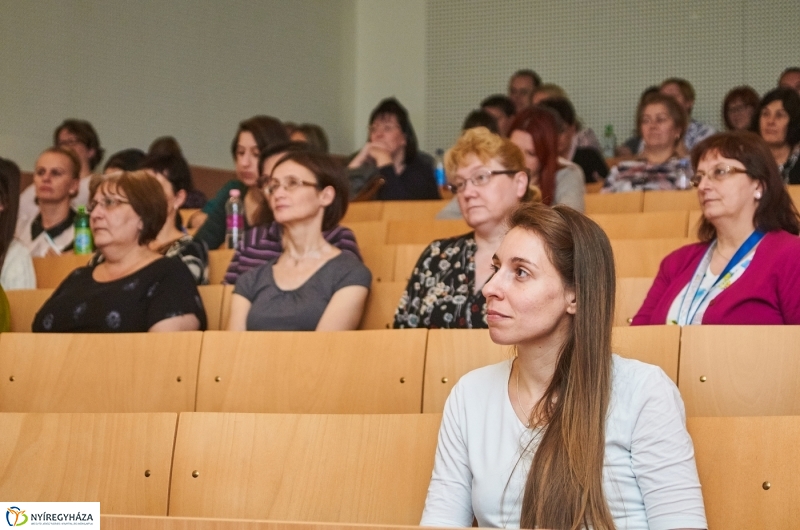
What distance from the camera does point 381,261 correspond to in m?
3.46

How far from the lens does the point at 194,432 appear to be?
76.7 inches

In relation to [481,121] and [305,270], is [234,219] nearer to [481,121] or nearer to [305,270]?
[305,270]

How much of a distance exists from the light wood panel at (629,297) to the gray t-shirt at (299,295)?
2.36ft

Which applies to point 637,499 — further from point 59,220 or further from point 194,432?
point 59,220

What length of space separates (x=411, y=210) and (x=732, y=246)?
7.02ft

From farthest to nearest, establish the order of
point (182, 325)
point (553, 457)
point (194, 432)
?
1. point (182, 325)
2. point (194, 432)
3. point (553, 457)

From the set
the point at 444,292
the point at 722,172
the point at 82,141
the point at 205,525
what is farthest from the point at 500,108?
the point at 205,525

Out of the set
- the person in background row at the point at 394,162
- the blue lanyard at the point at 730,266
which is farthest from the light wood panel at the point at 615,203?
the blue lanyard at the point at 730,266

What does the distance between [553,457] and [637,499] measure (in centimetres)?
15

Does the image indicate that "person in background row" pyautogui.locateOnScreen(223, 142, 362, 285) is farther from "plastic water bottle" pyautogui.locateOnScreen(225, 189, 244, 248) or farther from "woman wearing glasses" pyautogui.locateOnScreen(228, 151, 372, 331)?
"plastic water bottle" pyautogui.locateOnScreen(225, 189, 244, 248)

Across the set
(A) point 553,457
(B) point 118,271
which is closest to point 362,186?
(B) point 118,271

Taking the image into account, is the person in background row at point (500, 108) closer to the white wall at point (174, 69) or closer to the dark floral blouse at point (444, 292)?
the white wall at point (174, 69)

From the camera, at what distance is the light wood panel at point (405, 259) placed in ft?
11.0

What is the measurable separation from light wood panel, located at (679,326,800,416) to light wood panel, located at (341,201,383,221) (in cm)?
264
